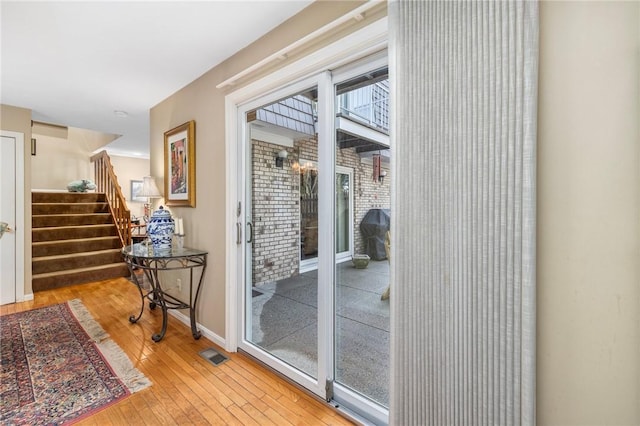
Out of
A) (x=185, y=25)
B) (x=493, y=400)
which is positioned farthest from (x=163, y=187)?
(x=493, y=400)

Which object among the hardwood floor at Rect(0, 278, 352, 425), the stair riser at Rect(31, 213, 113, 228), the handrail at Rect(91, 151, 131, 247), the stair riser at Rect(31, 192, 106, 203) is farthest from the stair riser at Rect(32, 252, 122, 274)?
the hardwood floor at Rect(0, 278, 352, 425)

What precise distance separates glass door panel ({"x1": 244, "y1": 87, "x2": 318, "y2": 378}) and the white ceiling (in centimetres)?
55

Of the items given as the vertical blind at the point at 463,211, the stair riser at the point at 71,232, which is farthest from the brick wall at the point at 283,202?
the stair riser at the point at 71,232

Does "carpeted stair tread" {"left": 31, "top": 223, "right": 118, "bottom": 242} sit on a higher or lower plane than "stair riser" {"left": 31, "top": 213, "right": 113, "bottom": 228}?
lower

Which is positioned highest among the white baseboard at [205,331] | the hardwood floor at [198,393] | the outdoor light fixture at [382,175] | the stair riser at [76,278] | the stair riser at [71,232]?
the outdoor light fixture at [382,175]

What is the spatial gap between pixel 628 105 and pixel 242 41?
2163mm

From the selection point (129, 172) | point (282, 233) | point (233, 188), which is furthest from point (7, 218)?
point (129, 172)

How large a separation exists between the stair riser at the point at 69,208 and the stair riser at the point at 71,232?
22.3 inches

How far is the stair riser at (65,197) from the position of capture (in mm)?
5275

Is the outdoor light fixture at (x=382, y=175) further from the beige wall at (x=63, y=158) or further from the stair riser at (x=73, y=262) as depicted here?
the beige wall at (x=63, y=158)

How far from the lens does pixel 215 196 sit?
99.7 inches

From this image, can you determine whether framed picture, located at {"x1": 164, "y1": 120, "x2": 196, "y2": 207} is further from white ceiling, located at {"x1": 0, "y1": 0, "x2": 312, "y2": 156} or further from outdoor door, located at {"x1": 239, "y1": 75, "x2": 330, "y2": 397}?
outdoor door, located at {"x1": 239, "y1": 75, "x2": 330, "y2": 397}

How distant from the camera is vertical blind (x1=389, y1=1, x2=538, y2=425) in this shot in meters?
1.00

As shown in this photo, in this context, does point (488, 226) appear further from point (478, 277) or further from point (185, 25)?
point (185, 25)
